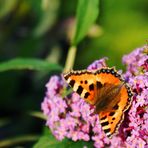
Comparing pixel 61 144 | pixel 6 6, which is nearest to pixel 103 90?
pixel 61 144

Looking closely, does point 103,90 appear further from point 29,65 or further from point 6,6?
point 6,6

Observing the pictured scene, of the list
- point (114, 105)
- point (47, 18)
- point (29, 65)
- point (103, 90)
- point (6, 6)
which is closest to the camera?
point (114, 105)

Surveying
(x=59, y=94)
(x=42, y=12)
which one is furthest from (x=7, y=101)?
(x=59, y=94)

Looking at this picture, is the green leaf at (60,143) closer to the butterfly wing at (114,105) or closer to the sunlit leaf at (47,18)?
the butterfly wing at (114,105)

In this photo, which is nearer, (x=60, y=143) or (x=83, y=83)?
(x=83, y=83)

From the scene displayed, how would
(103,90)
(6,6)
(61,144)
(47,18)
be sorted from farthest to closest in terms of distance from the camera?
(47,18)
(6,6)
(61,144)
(103,90)

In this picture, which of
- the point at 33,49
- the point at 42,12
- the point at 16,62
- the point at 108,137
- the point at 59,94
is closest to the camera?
the point at 108,137

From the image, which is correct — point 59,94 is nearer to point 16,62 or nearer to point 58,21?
point 16,62
